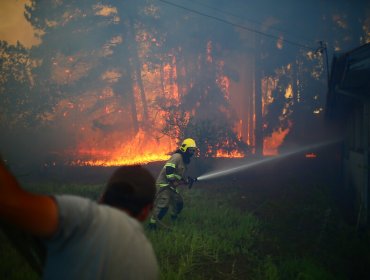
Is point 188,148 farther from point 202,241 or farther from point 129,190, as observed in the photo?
point 129,190

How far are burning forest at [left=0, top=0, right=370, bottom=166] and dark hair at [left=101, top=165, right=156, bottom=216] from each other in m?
22.0

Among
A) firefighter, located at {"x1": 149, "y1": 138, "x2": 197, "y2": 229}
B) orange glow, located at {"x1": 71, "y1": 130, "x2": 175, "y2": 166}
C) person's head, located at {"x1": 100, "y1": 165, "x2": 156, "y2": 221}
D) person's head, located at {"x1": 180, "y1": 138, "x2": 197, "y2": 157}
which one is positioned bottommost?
orange glow, located at {"x1": 71, "y1": 130, "x2": 175, "y2": 166}

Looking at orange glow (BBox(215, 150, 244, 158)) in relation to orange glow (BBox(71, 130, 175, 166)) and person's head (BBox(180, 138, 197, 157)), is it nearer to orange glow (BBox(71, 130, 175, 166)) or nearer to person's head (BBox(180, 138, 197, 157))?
orange glow (BBox(71, 130, 175, 166))

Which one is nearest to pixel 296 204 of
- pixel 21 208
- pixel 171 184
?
pixel 171 184

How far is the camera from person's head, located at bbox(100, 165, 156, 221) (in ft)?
5.09

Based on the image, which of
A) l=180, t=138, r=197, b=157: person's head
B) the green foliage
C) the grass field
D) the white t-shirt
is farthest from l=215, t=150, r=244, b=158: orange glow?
the white t-shirt

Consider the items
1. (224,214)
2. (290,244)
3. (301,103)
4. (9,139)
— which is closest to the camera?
(290,244)

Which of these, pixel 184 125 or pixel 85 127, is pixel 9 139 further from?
pixel 184 125

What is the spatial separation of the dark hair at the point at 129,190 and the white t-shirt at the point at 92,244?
0.11 m

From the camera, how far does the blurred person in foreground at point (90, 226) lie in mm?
1125

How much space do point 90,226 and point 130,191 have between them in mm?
290

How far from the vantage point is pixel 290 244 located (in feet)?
22.9

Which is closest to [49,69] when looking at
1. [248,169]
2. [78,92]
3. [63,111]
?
[78,92]

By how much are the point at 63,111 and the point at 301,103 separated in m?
21.4
